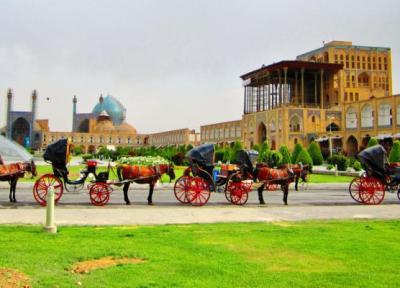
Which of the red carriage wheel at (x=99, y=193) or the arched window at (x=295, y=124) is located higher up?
the arched window at (x=295, y=124)

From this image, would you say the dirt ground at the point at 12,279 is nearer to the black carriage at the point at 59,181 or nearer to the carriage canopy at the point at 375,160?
the black carriage at the point at 59,181

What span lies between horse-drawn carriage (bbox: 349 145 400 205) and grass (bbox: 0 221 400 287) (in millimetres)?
5031

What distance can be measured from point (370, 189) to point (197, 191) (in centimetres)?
521

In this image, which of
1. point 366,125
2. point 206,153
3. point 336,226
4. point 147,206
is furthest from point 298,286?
point 366,125

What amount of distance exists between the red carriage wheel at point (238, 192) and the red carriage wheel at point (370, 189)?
3501mm

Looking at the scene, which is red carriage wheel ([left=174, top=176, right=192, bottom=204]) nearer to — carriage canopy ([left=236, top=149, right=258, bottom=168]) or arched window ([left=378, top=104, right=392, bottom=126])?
carriage canopy ([left=236, top=149, right=258, bottom=168])

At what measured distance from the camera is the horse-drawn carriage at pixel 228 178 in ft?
41.1

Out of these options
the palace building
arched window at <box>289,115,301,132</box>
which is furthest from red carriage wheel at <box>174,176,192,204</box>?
arched window at <box>289,115,301,132</box>

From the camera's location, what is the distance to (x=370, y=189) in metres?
13.4

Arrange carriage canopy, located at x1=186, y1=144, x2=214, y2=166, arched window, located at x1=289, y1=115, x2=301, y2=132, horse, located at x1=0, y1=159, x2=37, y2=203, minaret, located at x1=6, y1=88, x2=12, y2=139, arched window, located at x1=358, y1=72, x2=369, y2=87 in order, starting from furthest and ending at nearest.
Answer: minaret, located at x1=6, y1=88, x2=12, y2=139 < arched window, located at x1=358, y1=72, x2=369, y2=87 < arched window, located at x1=289, y1=115, x2=301, y2=132 < carriage canopy, located at x1=186, y1=144, x2=214, y2=166 < horse, located at x1=0, y1=159, x2=37, y2=203

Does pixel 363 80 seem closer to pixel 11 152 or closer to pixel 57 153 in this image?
pixel 11 152

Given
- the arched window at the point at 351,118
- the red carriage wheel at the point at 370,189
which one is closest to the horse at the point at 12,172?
the red carriage wheel at the point at 370,189

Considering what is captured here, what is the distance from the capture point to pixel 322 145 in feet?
182

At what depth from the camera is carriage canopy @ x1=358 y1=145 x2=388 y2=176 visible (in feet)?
44.4
